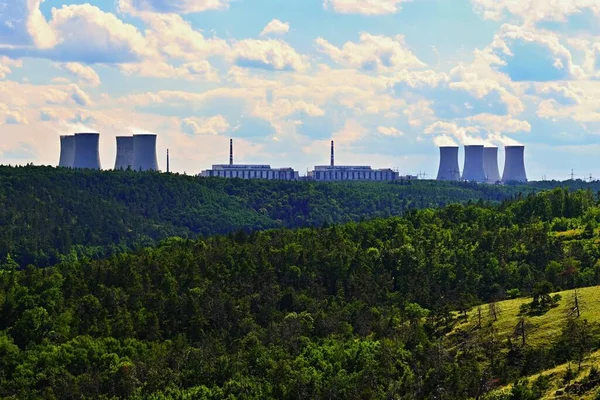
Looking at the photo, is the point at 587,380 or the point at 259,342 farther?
the point at 259,342

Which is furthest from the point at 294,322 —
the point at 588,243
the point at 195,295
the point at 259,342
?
the point at 588,243

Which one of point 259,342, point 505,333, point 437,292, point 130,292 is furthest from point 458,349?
point 130,292

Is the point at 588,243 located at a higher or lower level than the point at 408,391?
higher

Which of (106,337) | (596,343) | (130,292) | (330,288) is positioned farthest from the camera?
(330,288)

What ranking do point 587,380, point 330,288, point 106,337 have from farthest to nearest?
point 330,288 < point 106,337 < point 587,380

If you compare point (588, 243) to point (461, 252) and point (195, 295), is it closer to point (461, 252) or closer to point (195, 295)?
point (461, 252)

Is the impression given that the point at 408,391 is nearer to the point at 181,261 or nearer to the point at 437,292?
the point at 437,292
